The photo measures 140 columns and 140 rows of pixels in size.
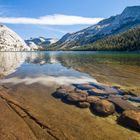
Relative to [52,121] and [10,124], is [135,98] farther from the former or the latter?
[10,124]

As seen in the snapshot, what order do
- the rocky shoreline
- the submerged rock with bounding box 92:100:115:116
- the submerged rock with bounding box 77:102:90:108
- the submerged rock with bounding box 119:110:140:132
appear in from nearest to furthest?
the submerged rock with bounding box 119:110:140:132
the rocky shoreline
the submerged rock with bounding box 92:100:115:116
the submerged rock with bounding box 77:102:90:108

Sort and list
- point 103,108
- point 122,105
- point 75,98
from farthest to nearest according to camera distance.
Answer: point 75,98, point 122,105, point 103,108

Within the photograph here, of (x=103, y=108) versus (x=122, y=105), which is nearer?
(x=103, y=108)

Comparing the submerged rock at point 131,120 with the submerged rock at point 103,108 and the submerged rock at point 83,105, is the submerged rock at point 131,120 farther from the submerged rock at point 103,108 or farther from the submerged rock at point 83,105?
the submerged rock at point 83,105

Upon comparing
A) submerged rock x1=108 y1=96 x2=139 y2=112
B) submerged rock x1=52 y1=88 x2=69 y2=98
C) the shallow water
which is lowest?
the shallow water

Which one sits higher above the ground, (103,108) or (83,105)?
(103,108)

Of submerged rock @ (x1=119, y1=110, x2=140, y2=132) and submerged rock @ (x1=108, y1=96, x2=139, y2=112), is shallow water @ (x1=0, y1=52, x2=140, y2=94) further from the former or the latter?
submerged rock @ (x1=119, y1=110, x2=140, y2=132)

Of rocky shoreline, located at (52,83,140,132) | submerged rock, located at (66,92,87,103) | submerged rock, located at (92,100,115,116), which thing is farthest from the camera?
submerged rock, located at (66,92,87,103)

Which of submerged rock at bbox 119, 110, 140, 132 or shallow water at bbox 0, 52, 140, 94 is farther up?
submerged rock at bbox 119, 110, 140, 132

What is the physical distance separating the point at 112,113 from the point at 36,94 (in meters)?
10.0

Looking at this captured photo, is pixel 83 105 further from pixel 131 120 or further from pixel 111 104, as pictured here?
pixel 131 120

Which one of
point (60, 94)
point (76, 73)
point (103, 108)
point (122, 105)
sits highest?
point (103, 108)

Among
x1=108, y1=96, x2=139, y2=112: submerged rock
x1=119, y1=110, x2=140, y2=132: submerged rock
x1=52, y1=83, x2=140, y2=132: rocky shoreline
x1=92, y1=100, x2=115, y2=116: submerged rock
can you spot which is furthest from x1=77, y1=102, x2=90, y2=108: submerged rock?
x1=119, y1=110, x2=140, y2=132: submerged rock

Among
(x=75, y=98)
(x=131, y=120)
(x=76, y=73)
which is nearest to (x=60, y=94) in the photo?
(x=75, y=98)
